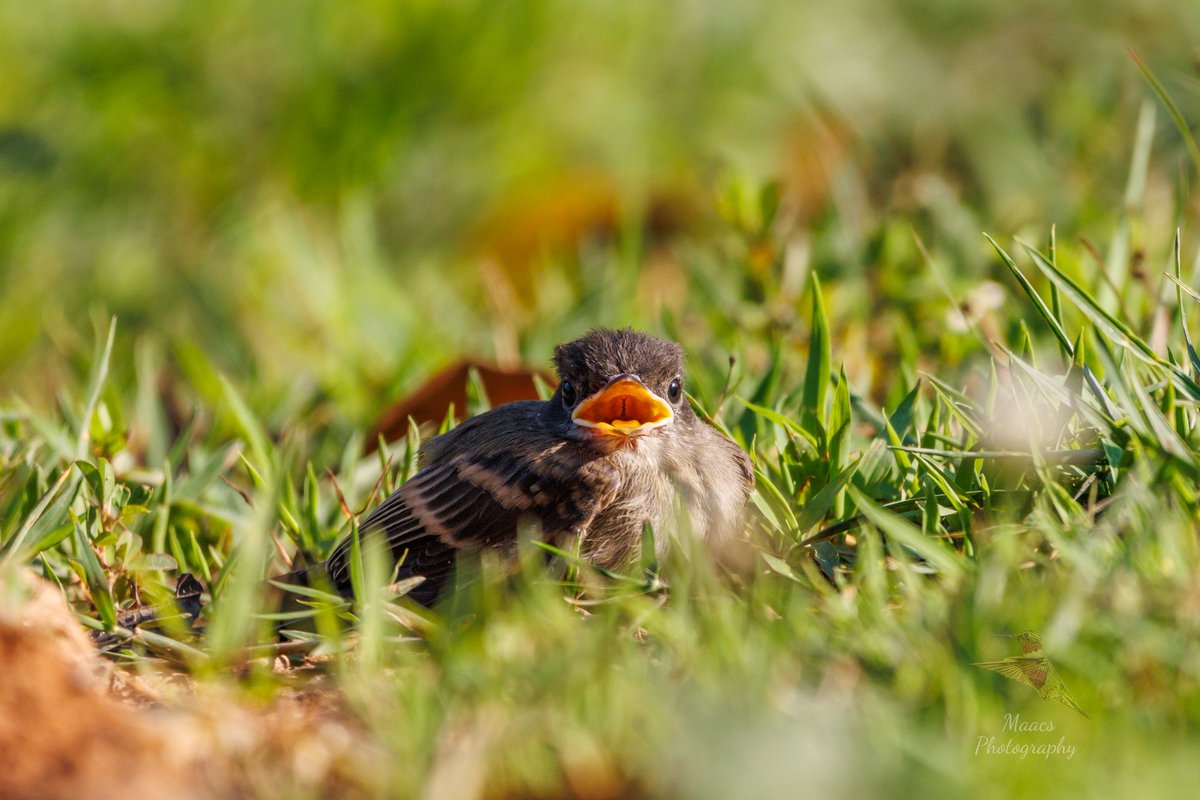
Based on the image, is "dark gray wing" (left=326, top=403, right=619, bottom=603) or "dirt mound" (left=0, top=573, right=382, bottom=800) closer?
"dirt mound" (left=0, top=573, right=382, bottom=800)

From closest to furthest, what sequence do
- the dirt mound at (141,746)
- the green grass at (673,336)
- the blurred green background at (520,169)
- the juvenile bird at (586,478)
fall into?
the dirt mound at (141,746) < the green grass at (673,336) < the juvenile bird at (586,478) < the blurred green background at (520,169)

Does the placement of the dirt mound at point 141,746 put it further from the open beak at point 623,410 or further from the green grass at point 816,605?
the open beak at point 623,410

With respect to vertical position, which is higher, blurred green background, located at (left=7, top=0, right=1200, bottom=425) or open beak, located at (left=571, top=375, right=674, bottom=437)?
open beak, located at (left=571, top=375, right=674, bottom=437)

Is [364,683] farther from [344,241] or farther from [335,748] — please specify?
[344,241]

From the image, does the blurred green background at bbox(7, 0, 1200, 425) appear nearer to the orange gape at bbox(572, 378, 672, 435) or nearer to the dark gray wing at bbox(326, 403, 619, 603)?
the orange gape at bbox(572, 378, 672, 435)

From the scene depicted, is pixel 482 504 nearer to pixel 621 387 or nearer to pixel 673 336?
pixel 621 387

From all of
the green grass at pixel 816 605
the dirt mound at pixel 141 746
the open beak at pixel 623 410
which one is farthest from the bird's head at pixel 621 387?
the dirt mound at pixel 141 746

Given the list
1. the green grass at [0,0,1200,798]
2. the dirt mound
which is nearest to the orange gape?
the green grass at [0,0,1200,798]
